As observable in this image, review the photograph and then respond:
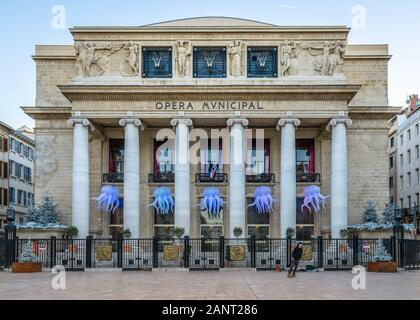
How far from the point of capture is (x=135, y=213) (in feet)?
135

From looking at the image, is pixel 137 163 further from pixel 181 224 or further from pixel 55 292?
pixel 55 292

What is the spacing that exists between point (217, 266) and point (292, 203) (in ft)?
30.0

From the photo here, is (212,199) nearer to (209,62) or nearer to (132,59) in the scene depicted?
(209,62)

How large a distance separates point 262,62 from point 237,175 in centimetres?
818

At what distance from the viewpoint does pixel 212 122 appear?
43.8m

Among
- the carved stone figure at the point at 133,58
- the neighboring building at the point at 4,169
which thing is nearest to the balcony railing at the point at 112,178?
the carved stone figure at the point at 133,58

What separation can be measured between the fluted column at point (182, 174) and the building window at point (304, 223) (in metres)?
9.33

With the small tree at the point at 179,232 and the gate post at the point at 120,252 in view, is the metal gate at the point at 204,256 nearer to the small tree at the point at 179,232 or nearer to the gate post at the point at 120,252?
the small tree at the point at 179,232

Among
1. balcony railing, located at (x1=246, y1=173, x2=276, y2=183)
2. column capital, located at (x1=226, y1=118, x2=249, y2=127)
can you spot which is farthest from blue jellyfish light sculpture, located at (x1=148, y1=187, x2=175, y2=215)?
column capital, located at (x1=226, y1=118, x2=249, y2=127)

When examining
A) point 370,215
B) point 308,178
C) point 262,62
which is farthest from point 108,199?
point 370,215

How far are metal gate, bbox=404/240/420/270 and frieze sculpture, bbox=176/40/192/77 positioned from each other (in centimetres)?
1855

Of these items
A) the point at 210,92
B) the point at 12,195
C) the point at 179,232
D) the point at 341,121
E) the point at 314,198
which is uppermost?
the point at 210,92

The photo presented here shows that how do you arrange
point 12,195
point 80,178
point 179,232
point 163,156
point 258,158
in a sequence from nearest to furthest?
point 179,232, point 80,178, point 258,158, point 163,156, point 12,195
